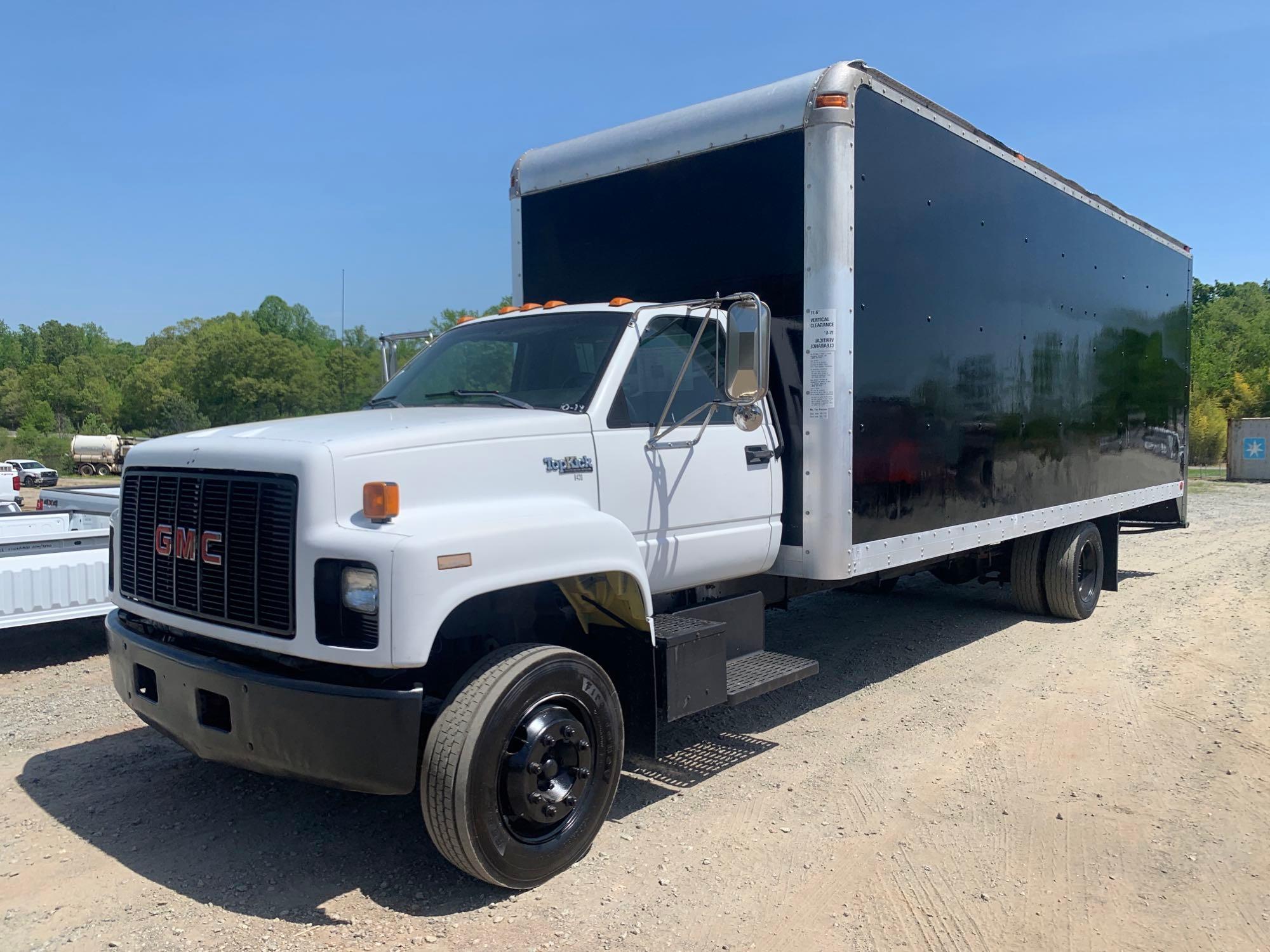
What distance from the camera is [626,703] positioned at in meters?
4.23

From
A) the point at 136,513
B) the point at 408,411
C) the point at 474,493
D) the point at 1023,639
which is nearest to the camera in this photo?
the point at 474,493

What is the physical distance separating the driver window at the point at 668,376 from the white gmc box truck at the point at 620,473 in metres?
0.02

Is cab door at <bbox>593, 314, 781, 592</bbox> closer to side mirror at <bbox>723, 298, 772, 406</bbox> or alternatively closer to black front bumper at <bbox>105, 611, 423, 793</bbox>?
side mirror at <bbox>723, 298, 772, 406</bbox>

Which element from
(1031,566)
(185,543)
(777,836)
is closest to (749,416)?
(777,836)

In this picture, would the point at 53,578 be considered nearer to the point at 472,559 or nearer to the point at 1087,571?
the point at 472,559

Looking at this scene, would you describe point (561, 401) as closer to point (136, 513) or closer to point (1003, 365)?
point (136, 513)

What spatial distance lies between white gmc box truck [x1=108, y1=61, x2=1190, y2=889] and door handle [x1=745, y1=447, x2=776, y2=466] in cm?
2

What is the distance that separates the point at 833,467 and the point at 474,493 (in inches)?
83.5

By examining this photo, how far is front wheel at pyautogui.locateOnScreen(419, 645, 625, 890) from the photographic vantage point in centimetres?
336

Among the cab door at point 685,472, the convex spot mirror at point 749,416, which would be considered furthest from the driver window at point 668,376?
the convex spot mirror at point 749,416

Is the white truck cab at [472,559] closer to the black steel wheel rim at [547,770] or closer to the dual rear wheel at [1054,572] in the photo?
the black steel wheel rim at [547,770]

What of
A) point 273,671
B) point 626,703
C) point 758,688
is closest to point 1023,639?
point 758,688

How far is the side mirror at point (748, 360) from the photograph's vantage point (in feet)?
13.5

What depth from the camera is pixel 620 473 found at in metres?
4.21
